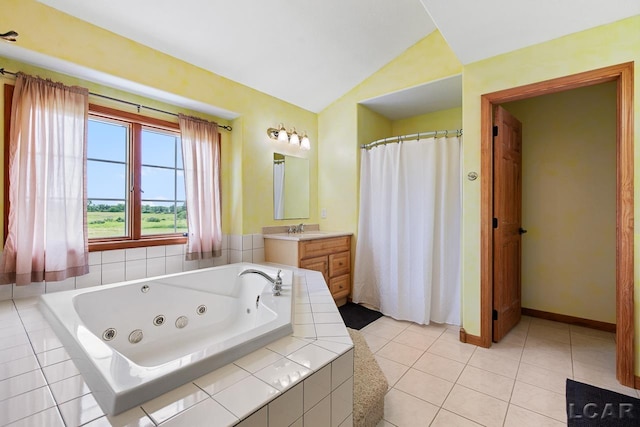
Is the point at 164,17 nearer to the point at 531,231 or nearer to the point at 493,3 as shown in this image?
the point at 493,3

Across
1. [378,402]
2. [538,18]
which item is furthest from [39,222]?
[538,18]

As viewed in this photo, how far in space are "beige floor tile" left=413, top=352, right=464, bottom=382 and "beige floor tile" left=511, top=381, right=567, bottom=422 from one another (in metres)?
0.34

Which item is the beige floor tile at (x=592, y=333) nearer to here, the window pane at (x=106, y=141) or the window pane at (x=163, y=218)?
the window pane at (x=163, y=218)

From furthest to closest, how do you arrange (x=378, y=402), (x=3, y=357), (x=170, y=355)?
(x=170, y=355) < (x=378, y=402) < (x=3, y=357)

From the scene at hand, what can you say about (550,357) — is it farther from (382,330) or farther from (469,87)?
(469,87)

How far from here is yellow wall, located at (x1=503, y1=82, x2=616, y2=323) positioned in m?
2.65

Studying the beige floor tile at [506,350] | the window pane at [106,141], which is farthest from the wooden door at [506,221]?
the window pane at [106,141]

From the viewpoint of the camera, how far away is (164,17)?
2.01m

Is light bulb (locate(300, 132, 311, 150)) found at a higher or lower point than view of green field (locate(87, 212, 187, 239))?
higher

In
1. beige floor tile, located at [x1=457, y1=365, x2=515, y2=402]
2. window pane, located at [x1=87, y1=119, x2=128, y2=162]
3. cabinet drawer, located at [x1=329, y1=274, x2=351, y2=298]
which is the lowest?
beige floor tile, located at [x1=457, y1=365, x2=515, y2=402]

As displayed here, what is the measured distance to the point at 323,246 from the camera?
121 inches

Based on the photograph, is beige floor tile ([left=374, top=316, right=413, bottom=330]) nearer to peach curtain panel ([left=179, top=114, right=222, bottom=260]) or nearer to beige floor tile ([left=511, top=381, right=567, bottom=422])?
beige floor tile ([left=511, top=381, right=567, bottom=422])

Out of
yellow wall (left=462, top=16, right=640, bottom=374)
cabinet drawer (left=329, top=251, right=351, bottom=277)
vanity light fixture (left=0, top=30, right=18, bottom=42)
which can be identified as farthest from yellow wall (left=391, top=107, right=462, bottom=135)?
vanity light fixture (left=0, top=30, right=18, bottom=42)

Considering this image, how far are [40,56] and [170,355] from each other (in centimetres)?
211
